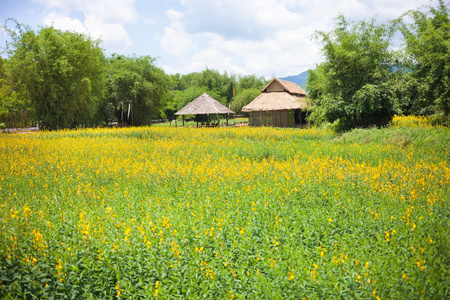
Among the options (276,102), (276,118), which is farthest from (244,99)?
(276,118)

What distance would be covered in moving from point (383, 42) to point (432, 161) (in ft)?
42.5

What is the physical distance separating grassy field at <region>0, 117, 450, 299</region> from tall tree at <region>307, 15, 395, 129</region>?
11.7 m

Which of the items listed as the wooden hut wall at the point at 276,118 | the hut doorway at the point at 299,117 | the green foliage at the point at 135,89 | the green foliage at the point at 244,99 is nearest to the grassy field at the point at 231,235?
the wooden hut wall at the point at 276,118

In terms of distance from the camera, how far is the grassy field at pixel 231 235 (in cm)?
333

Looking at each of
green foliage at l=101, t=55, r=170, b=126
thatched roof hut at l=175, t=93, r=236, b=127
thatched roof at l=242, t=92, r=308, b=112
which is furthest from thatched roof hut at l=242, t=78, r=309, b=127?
green foliage at l=101, t=55, r=170, b=126

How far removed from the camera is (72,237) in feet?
13.5

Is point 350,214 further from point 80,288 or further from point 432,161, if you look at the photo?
point 432,161

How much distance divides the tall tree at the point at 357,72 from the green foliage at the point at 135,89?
22.3 meters

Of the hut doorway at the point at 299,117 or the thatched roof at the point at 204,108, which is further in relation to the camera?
the hut doorway at the point at 299,117

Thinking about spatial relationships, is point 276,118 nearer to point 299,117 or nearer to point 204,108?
point 299,117

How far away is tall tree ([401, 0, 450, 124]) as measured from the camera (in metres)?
17.2

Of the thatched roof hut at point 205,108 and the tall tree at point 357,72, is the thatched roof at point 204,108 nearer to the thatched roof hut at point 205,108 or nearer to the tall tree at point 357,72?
the thatched roof hut at point 205,108

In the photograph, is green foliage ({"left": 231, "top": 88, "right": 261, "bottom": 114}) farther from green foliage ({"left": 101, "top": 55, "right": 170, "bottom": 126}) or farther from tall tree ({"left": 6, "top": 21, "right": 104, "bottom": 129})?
tall tree ({"left": 6, "top": 21, "right": 104, "bottom": 129})

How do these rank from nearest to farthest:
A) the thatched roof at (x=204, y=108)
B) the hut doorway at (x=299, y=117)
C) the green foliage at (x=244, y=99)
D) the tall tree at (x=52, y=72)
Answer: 1. the tall tree at (x=52, y=72)
2. the thatched roof at (x=204, y=108)
3. the hut doorway at (x=299, y=117)
4. the green foliage at (x=244, y=99)
